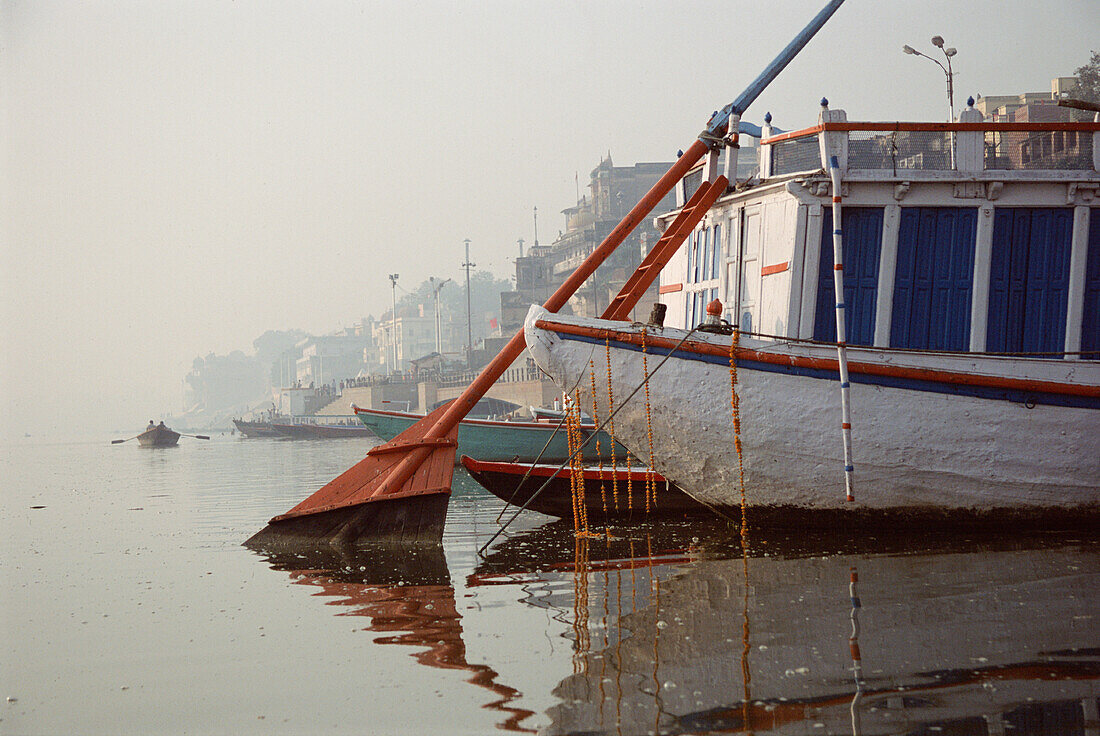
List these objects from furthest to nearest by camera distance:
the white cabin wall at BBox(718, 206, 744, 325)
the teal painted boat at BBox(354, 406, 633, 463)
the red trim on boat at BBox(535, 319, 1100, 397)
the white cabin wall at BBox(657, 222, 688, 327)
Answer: the teal painted boat at BBox(354, 406, 633, 463) < the white cabin wall at BBox(657, 222, 688, 327) < the white cabin wall at BBox(718, 206, 744, 325) < the red trim on boat at BBox(535, 319, 1100, 397)

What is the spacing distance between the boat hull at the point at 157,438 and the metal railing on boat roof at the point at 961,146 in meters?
66.2

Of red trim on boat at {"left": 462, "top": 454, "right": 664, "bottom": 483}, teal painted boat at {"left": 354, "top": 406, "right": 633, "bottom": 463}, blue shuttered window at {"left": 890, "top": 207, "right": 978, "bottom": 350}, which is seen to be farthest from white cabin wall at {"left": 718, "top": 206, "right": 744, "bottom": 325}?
teal painted boat at {"left": 354, "top": 406, "right": 633, "bottom": 463}

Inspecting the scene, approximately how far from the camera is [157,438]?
68.8 meters

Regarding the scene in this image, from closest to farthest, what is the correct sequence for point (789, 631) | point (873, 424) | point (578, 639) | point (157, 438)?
1. point (789, 631)
2. point (578, 639)
3. point (873, 424)
4. point (157, 438)

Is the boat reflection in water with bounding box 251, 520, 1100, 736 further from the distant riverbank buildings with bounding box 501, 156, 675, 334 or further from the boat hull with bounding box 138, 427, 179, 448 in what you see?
the distant riverbank buildings with bounding box 501, 156, 675, 334

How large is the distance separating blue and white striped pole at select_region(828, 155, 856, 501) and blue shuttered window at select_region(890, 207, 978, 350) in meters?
0.73

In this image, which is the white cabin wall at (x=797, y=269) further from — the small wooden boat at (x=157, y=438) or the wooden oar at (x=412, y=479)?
the small wooden boat at (x=157, y=438)

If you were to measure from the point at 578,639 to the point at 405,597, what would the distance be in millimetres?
2096

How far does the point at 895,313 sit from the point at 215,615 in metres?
6.82

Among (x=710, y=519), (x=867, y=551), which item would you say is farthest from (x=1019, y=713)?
(x=710, y=519)

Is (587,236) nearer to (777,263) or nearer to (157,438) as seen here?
(157,438)

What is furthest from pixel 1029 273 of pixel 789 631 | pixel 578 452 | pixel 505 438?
pixel 505 438

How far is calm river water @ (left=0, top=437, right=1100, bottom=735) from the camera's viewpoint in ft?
14.2

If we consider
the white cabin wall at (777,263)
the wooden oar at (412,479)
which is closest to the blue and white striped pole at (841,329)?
the white cabin wall at (777,263)
